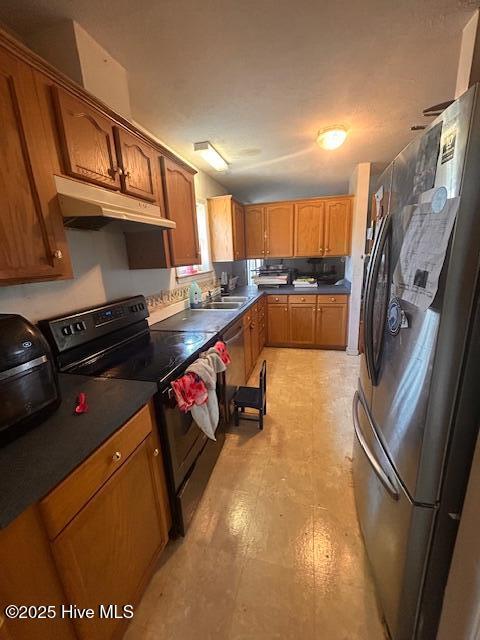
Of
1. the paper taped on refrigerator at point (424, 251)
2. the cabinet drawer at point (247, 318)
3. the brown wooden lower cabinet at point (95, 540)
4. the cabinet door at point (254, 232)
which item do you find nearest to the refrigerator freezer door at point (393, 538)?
the paper taped on refrigerator at point (424, 251)

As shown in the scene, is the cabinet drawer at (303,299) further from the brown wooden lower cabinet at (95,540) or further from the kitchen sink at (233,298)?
the brown wooden lower cabinet at (95,540)

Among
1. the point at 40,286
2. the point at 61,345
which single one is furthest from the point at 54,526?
the point at 40,286

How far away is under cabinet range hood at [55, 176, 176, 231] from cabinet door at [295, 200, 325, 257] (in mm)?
2658

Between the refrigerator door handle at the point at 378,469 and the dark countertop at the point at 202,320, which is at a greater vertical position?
the dark countertop at the point at 202,320

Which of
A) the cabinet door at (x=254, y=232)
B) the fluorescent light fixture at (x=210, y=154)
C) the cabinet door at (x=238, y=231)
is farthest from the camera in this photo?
the cabinet door at (x=254, y=232)

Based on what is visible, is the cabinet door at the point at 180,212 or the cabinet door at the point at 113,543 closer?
the cabinet door at the point at 113,543

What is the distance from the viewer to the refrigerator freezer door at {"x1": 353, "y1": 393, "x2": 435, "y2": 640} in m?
0.81

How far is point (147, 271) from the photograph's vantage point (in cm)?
212

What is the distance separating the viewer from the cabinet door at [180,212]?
184cm

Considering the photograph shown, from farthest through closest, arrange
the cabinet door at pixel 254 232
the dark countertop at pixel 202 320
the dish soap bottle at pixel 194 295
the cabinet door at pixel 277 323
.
→ the cabinet door at pixel 254 232
the cabinet door at pixel 277 323
the dish soap bottle at pixel 194 295
the dark countertop at pixel 202 320

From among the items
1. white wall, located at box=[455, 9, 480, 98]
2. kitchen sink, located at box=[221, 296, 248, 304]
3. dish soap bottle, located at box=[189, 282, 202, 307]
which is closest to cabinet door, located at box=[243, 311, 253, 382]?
kitchen sink, located at box=[221, 296, 248, 304]

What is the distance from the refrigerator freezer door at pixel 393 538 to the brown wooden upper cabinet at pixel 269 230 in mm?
3105

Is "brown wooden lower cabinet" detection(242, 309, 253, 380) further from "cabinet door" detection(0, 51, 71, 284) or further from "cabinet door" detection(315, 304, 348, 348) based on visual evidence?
"cabinet door" detection(0, 51, 71, 284)

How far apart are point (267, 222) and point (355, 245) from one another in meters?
1.31
